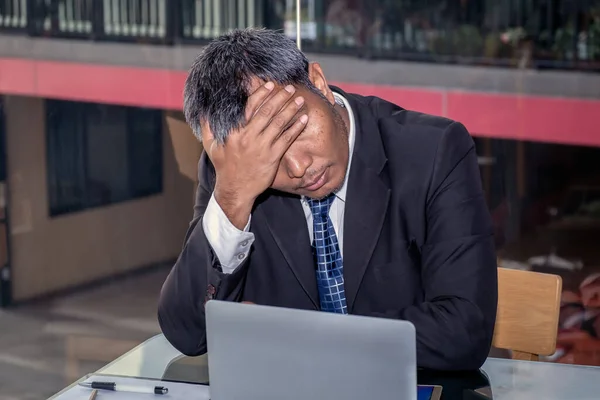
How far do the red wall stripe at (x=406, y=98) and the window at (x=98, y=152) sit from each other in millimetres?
59

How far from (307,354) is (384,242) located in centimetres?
63

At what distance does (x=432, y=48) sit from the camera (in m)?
3.52

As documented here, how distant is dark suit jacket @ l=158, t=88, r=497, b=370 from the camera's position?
1.58 meters

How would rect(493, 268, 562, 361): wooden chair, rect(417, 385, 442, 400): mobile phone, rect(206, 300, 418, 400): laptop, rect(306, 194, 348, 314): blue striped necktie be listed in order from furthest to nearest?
rect(493, 268, 562, 361): wooden chair
rect(306, 194, 348, 314): blue striped necktie
rect(417, 385, 442, 400): mobile phone
rect(206, 300, 418, 400): laptop

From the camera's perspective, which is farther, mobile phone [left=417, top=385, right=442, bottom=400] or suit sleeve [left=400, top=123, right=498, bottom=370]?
suit sleeve [left=400, top=123, right=498, bottom=370]

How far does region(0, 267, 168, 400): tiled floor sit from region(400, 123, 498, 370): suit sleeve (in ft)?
7.41

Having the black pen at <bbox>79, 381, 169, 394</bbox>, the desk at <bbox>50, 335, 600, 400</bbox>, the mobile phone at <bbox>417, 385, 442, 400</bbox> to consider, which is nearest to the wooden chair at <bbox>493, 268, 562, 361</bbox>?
the desk at <bbox>50, 335, 600, 400</bbox>

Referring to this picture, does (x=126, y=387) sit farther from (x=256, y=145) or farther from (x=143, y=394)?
(x=256, y=145)

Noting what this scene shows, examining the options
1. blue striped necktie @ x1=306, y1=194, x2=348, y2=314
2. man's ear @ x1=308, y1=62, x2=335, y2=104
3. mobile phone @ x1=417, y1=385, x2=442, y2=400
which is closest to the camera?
mobile phone @ x1=417, y1=385, x2=442, y2=400

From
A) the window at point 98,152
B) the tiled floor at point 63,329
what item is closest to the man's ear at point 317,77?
the window at point 98,152

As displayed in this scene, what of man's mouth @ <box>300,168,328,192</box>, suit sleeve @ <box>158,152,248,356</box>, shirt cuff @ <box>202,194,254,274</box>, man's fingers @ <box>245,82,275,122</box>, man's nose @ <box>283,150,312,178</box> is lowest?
suit sleeve @ <box>158,152,248,356</box>

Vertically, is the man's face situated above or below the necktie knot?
above

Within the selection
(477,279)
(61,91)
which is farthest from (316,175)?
(61,91)

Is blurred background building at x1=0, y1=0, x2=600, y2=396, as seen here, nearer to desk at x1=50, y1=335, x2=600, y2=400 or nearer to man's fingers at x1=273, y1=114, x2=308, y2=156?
desk at x1=50, y1=335, x2=600, y2=400
